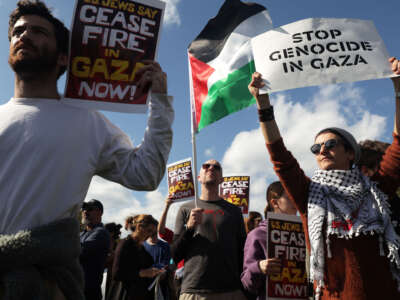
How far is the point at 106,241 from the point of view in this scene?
504 centimetres

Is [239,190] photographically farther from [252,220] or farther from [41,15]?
[41,15]

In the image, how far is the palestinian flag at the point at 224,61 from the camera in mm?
→ 3971

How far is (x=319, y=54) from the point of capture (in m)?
3.24

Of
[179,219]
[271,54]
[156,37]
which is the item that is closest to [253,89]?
[271,54]

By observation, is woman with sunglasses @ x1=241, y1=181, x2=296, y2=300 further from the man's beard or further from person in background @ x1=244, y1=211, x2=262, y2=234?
person in background @ x1=244, y1=211, x2=262, y2=234

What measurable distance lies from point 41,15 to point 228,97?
223cm

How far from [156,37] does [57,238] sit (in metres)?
1.21

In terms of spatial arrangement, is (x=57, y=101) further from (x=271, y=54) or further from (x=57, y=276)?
Answer: (x=271, y=54)

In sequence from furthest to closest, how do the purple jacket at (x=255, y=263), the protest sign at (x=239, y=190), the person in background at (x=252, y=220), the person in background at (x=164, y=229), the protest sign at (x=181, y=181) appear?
the protest sign at (x=239, y=190) → the protest sign at (x=181, y=181) → the person in background at (x=252, y=220) → the person in background at (x=164, y=229) → the purple jacket at (x=255, y=263)

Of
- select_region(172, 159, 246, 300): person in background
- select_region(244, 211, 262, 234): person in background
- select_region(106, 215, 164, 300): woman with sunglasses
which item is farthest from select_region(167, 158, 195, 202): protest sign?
select_region(172, 159, 246, 300): person in background

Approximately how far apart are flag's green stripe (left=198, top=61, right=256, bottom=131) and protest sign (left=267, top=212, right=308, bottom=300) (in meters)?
1.32

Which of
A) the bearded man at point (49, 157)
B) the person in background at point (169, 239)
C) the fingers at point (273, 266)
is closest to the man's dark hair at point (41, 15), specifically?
the bearded man at point (49, 157)

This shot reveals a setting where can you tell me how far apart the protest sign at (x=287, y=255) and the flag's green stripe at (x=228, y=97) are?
1325mm

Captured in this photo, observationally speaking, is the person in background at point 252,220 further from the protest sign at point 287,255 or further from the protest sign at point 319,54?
the protest sign at point 319,54
